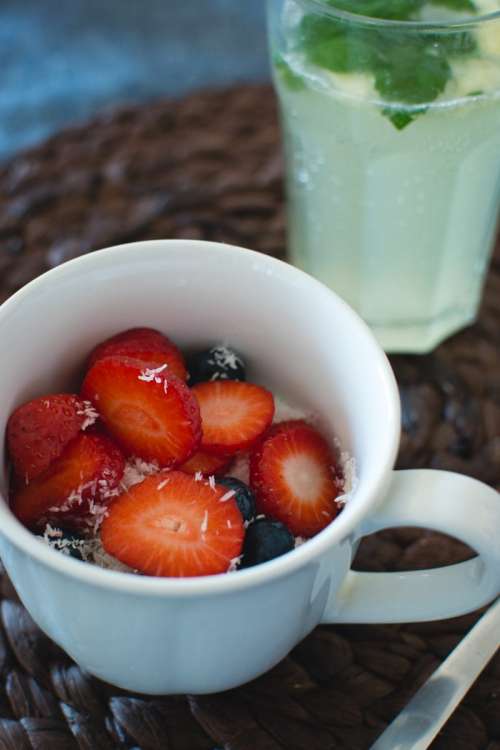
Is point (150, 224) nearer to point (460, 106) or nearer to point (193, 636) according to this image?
point (460, 106)

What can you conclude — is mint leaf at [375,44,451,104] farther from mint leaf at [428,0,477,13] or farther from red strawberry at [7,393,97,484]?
red strawberry at [7,393,97,484]

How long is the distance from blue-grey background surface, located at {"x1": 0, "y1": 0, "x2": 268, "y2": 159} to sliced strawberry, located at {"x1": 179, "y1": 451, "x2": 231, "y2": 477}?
3.25ft

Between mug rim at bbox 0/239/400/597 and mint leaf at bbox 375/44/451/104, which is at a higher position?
mint leaf at bbox 375/44/451/104

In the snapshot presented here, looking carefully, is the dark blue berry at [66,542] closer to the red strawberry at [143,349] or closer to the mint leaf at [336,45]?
the red strawberry at [143,349]

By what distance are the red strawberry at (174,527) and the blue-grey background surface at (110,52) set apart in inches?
41.6

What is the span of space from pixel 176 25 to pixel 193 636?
4.74 feet

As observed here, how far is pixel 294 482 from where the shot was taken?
670 mm

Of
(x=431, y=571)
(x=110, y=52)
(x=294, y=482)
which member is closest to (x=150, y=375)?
(x=294, y=482)

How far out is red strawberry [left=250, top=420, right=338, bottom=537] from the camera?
0.66m

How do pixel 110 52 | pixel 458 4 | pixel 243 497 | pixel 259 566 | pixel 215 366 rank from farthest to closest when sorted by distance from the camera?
pixel 110 52 → pixel 458 4 → pixel 215 366 → pixel 243 497 → pixel 259 566

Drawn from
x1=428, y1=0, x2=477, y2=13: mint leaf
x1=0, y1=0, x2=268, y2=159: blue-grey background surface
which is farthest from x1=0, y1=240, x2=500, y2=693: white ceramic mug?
x1=0, y1=0, x2=268, y2=159: blue-grey background surface

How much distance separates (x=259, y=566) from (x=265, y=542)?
0.08 metres

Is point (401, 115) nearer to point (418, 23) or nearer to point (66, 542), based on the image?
point (418, 23)

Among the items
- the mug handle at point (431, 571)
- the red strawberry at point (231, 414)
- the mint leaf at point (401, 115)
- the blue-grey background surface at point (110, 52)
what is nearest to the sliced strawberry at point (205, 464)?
the red strawberry at point (231, 414)
